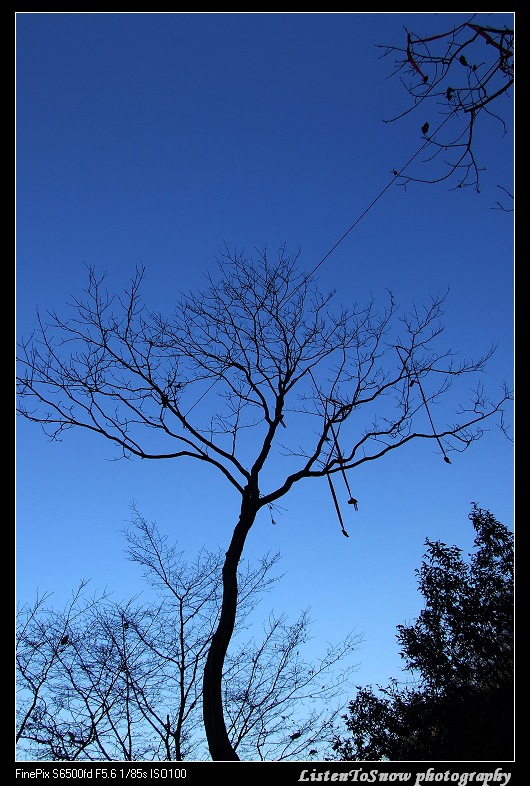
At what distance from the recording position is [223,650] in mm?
5809

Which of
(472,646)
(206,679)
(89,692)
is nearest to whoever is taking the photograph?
(206,679)

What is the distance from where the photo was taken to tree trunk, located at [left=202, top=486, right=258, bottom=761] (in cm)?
521

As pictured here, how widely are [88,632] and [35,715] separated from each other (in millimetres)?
1195

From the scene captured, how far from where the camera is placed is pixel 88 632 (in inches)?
351

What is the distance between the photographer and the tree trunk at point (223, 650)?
5.21 metres
